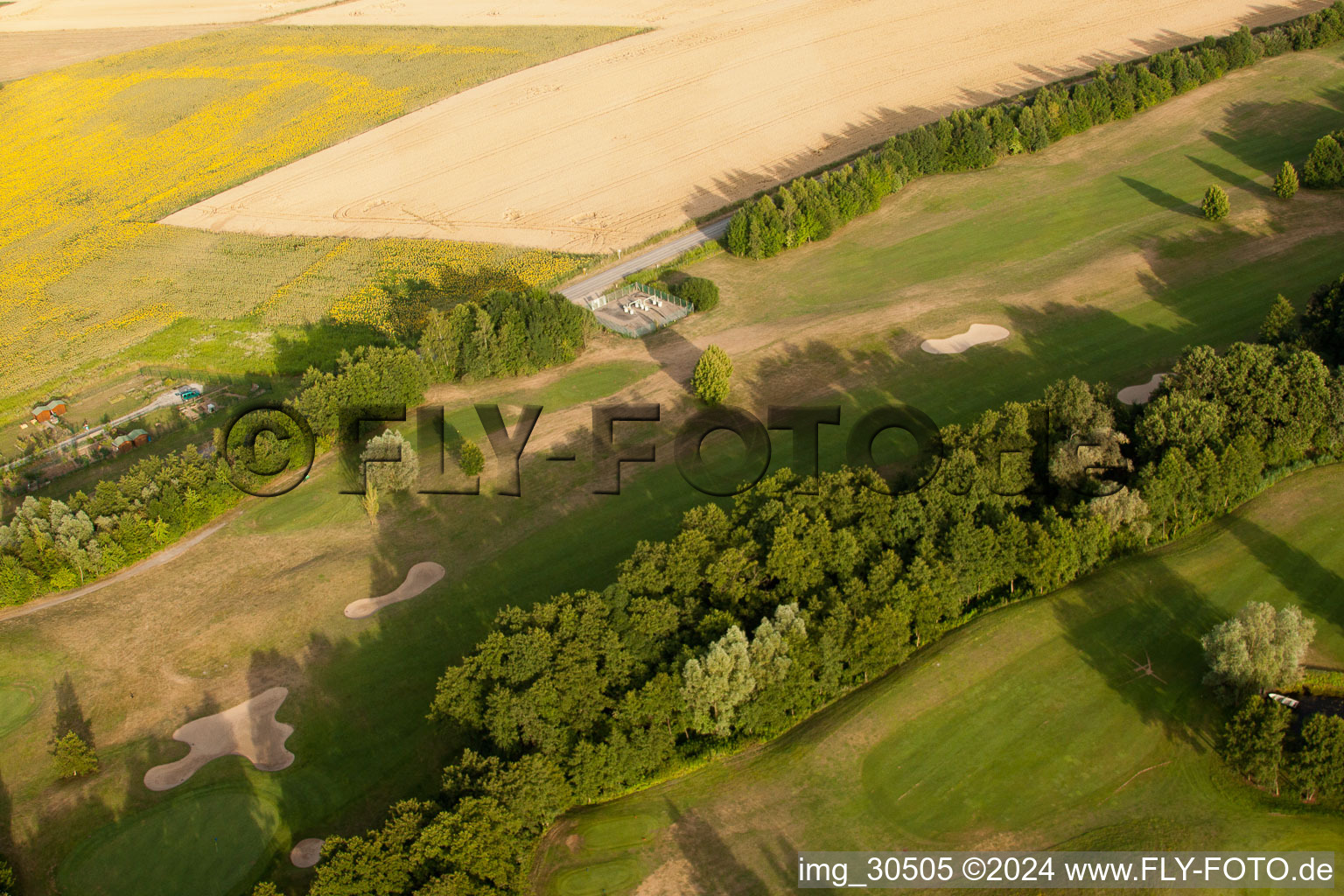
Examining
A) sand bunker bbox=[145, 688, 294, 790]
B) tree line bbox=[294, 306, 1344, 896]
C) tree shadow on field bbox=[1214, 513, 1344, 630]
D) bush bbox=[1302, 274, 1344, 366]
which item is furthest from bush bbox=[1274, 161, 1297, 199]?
sand bunker bbox=[145, 688, 294, 790]

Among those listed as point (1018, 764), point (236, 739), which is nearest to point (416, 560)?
point (236, 739)

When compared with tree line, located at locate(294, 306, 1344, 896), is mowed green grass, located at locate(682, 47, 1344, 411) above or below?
above

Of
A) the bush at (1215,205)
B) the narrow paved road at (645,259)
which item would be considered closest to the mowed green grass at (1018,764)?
the bush at (1215,205)

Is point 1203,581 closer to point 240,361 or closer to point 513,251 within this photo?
point 513,251

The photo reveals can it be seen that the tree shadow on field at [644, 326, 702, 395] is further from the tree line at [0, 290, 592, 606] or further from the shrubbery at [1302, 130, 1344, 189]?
the shrubbery at [1302, 130, 1344, 189]

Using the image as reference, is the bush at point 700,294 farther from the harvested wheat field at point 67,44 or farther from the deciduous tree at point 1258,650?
the harvested wheat field at point 67,44

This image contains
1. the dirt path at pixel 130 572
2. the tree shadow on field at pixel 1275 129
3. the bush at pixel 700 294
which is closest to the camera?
the dirt path at pixel 130 572
